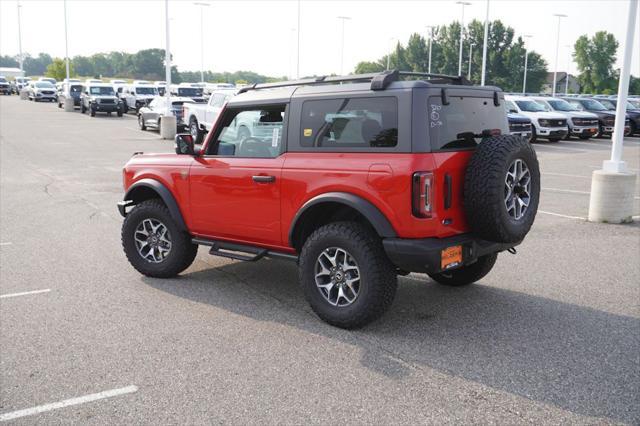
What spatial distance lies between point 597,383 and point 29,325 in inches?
169

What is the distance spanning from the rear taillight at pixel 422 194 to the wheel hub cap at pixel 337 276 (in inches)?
27.2

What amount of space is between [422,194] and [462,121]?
0.86m

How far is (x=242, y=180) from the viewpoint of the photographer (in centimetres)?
568

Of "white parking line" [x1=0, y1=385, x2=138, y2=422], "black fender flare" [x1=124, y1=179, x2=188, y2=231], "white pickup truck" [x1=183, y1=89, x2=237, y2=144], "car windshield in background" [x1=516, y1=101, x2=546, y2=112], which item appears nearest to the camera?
"white parking line" [x1=0, y1=385, x2=138, y2=422]

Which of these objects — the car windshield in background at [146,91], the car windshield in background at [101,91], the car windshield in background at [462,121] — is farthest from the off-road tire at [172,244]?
the car windshield in background at [146,91]

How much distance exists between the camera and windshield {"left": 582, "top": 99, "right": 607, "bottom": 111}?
29.8 metres

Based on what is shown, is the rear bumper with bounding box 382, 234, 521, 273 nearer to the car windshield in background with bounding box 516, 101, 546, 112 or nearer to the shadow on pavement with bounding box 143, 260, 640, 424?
the shadow on pavement with bounding box 143, 260, 640, 424

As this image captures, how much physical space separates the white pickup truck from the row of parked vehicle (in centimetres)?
1049

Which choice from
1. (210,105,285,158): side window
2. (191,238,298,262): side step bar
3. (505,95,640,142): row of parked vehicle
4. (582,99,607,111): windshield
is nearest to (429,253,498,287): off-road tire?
(191,238,298,262): side step bar

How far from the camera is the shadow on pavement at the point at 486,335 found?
4078mm

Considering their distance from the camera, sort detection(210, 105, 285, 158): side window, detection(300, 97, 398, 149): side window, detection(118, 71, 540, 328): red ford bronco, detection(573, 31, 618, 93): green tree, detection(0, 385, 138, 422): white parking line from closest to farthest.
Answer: detection(0, 385, 138, 422): white parking line
detection(118, 71, 540, 328): red ford bronco
detection(300, 97, 398, 149): side window
detection(210, 105, 285, 158): side window
detection(573, 31, 618, 93): green tree

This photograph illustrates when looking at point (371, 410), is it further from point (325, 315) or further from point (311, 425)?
point (325, 315)

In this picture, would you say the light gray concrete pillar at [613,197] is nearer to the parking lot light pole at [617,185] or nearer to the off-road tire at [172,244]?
the parking lot light pole at [617,185]

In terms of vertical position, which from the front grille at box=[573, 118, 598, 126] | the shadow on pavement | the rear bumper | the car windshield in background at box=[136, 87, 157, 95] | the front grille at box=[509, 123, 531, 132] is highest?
the car windshield in background at box=[136, 87, 157, 95]
